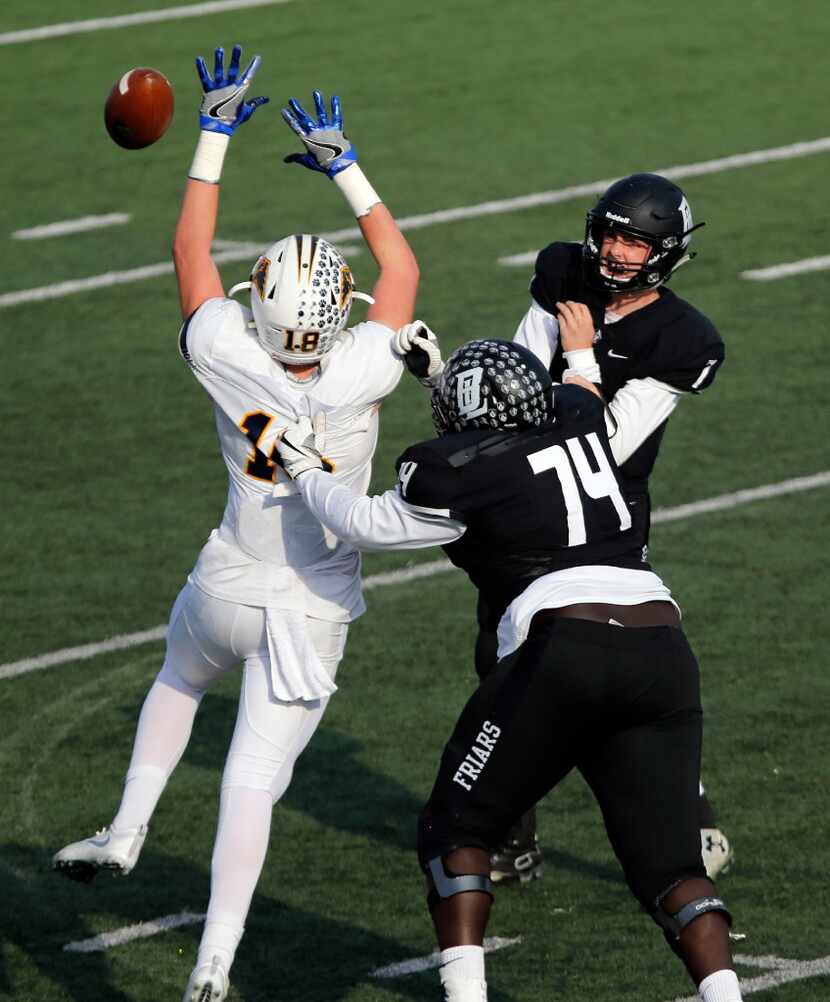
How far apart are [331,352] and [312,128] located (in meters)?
0.78

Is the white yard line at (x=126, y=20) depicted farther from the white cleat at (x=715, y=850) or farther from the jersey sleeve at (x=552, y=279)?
the white cleat at (x=715, y=850)

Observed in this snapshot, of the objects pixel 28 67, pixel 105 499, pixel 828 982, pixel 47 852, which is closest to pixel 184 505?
pixel 105 499

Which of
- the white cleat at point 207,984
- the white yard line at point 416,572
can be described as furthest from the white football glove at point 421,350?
the white yard line at point 416,572

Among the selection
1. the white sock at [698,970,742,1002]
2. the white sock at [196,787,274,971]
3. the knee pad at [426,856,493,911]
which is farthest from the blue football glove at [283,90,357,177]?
the white sock at [698,970,742,1002]

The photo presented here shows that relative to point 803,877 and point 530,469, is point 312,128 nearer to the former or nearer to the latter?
point 530,469

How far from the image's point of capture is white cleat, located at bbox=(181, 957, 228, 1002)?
4.77 m

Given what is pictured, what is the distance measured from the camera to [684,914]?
15.4 feet

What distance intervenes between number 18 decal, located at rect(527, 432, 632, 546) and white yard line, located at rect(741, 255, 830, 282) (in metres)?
6.75

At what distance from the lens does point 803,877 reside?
6102mm

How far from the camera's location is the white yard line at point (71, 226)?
1248cm

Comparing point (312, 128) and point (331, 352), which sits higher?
point (312, 128)

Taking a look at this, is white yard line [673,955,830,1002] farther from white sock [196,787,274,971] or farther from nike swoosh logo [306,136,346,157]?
nike swoosh logo [306,136,346,157]

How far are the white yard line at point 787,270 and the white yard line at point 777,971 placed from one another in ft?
21.1

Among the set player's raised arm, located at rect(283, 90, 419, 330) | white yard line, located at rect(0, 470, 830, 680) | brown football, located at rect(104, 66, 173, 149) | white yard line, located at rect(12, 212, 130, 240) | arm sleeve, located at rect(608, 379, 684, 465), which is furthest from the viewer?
white yard line, located at rect(12, 212, 130, 240)
